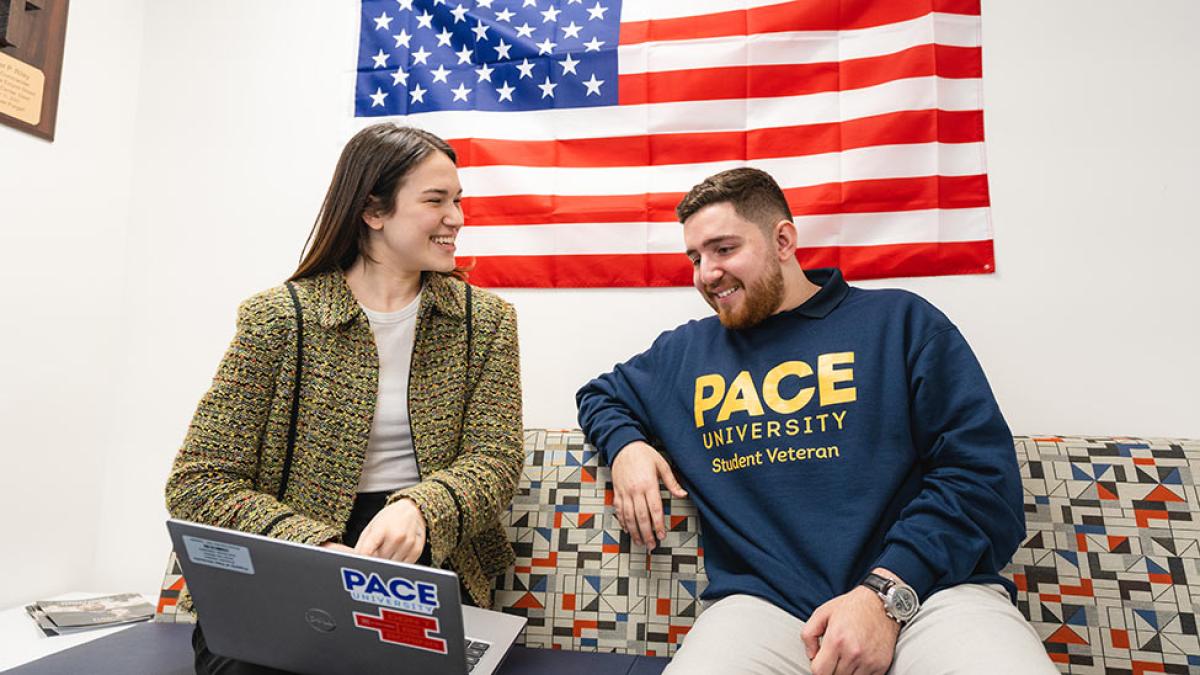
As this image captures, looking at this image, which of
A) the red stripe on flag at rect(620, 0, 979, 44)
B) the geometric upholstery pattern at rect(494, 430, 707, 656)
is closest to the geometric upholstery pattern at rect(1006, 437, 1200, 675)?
the geometric upholstery pattern at rect(494, 430, 707, 656)

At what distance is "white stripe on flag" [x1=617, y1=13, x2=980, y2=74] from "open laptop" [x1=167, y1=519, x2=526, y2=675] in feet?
4.96

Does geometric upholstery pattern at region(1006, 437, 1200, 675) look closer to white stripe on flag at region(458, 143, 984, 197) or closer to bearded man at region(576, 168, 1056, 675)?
bearded man at region(576, 168, 1056, 675)

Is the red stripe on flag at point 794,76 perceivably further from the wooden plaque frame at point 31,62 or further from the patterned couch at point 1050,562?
the wooden plaque frame at point 31,62

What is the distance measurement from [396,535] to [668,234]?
3.59ft

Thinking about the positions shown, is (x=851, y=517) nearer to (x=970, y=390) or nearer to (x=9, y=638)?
(x=970, y=390)

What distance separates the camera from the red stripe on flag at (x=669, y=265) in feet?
5.84

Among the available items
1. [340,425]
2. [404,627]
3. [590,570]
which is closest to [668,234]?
[590,570]

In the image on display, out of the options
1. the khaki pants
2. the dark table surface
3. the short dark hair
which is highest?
the short dark hair

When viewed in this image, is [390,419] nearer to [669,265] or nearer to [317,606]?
[317,606]

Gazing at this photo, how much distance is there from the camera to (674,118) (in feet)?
6.47

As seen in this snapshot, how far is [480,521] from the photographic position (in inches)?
51.6

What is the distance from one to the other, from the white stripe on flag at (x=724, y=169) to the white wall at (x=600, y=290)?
0.12 meters

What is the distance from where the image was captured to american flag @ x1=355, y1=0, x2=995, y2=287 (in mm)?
1815

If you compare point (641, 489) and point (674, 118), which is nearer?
point (641, 489)
